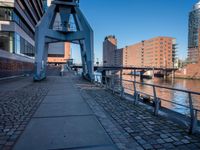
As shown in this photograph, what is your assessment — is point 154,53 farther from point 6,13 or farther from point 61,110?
point 61,110

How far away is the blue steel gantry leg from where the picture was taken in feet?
67.1

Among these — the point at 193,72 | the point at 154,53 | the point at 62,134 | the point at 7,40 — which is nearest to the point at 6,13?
the point at 7,40

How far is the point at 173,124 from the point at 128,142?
1.94 m

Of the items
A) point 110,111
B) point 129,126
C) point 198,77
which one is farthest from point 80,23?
point 198,77

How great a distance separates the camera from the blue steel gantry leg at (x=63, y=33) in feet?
67.1

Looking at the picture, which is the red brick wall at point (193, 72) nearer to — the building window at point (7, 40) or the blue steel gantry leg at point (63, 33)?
the blue steel gantry leg at point (63, 33)

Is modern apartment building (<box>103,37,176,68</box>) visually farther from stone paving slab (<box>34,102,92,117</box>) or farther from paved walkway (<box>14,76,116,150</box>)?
paved walkway (<box>14,76,116,150</box>)

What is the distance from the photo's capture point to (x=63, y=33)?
930 inches

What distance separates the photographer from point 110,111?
24.0 ft

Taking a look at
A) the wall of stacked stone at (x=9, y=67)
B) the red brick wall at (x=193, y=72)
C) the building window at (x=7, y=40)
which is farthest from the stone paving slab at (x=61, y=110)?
the red brick wall at (x=193, y=72)

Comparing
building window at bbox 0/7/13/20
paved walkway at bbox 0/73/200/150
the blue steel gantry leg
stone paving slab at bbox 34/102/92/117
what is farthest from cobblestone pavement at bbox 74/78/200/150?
building window at bbox 0/7/13/20

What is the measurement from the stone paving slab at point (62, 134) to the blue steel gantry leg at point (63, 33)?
1521 cm

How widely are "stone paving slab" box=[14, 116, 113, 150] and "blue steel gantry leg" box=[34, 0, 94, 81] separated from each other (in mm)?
15212

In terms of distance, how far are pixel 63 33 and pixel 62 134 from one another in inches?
794
